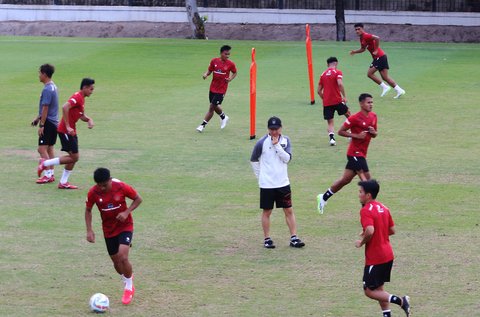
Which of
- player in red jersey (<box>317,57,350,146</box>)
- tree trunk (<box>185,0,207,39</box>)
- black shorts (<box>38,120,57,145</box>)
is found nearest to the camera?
black shorts (<box>38,120,57,145</box>)

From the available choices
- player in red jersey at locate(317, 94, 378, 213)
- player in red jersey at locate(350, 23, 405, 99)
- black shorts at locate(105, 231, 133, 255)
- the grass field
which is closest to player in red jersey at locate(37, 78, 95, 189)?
the grass field

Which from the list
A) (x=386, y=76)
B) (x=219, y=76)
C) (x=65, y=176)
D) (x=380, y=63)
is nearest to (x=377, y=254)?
(x=65, y=176)

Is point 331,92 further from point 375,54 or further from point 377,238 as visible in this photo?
point 377,238

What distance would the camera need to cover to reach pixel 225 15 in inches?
2057

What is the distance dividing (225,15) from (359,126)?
3667 cm

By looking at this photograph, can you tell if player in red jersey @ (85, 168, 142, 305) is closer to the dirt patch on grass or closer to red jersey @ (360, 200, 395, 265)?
red jersey @ (360, 200, 395, 265)

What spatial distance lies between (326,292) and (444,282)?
5.56ft

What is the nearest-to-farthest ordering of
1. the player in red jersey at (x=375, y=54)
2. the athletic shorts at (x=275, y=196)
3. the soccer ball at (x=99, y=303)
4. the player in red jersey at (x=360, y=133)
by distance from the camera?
the soccer ball at (x=99, y=303) → the athletic shorts at (x=275, y=196) → the player in red jersey at (x=360, y=133) → the player in red jersey at (x=375, y=54)

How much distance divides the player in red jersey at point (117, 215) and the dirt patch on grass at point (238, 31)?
3694 cm

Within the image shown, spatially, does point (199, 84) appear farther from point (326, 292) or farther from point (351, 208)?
point (326, 292)

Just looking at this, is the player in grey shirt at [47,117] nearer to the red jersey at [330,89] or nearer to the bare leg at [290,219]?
the bare leg at [290,219]

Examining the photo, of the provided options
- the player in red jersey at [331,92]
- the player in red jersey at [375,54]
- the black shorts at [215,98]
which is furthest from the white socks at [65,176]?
the player in red jersey at [375,54]

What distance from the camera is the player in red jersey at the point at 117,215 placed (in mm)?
12449

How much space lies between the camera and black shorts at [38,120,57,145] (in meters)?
19.3
